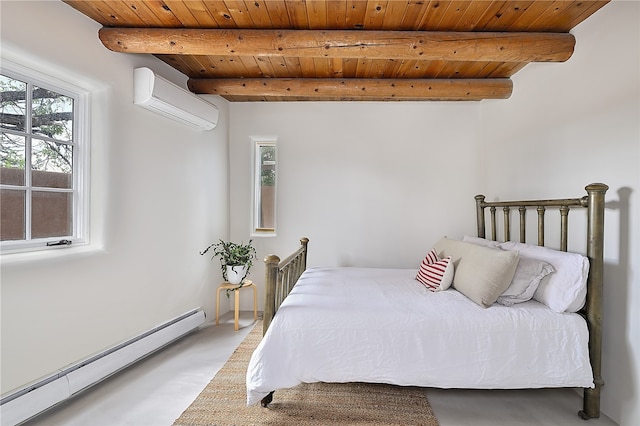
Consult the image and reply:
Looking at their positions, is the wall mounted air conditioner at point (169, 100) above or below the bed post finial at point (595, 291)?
above

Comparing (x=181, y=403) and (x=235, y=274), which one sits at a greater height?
(x=235, y=274)

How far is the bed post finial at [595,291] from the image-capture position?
5.66ft

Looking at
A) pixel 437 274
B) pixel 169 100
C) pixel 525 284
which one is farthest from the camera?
pixel 169 100

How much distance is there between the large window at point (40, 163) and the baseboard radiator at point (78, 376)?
2.50 ft

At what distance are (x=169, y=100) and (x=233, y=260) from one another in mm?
1586

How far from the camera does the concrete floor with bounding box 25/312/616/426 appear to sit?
1.75m

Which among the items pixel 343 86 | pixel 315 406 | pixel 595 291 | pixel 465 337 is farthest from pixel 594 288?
pixel 343 86

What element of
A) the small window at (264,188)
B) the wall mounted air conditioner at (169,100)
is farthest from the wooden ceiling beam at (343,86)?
the small window at (264,188)

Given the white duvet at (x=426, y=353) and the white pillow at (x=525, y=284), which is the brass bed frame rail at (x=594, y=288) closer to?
the white duvet at (x=426, y=353)

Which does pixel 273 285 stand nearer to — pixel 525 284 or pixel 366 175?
pixel 525 284

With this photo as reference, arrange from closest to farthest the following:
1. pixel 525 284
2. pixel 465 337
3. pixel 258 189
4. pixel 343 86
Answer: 1. pixel 465 337
2. pixel 525 284
3. pixel 343 86
4. pixel 258 189

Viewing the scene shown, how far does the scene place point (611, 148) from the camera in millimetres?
1827

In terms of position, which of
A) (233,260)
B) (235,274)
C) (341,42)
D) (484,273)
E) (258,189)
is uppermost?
(341,42)

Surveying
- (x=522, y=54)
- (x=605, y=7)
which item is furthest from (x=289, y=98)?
(x=605, y=7)
